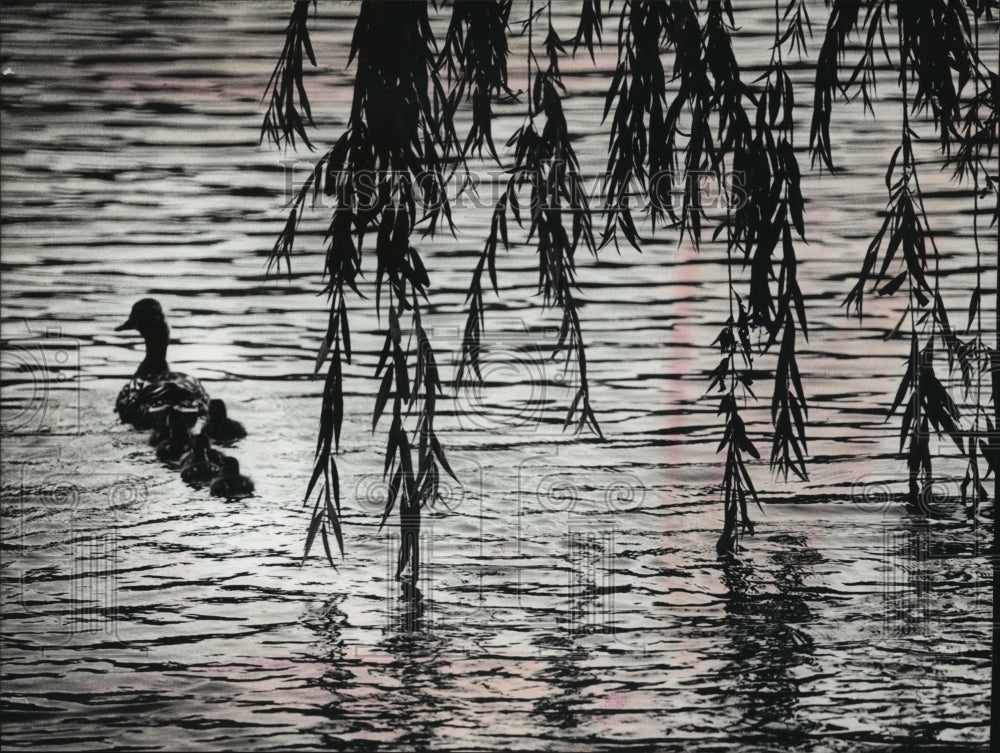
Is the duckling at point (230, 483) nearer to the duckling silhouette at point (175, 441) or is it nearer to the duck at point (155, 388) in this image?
the duckling silhouette at point (175, 441)

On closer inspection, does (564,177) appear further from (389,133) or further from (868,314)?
(868,314)

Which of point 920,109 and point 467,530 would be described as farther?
point 467,530

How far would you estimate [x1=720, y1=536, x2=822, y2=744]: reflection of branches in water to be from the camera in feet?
12.7

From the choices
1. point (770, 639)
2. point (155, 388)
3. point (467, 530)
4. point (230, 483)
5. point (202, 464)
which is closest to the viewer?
point (770, 639)

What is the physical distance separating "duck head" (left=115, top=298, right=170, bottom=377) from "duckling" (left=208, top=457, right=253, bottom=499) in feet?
4.35

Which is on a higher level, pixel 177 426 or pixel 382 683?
pixel 177 426

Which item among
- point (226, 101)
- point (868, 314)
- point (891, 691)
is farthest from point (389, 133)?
point (226, 101)

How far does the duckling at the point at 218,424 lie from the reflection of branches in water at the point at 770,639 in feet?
7.92

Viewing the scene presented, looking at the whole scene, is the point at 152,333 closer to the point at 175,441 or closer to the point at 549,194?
the point at 175,441

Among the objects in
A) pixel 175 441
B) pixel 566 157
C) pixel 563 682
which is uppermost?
pixel 566 157

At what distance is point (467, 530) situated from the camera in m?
5.30

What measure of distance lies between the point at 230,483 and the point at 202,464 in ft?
0.79

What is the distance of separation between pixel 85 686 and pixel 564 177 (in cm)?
198

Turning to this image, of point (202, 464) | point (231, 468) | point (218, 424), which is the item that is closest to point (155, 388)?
point (218, 424)
